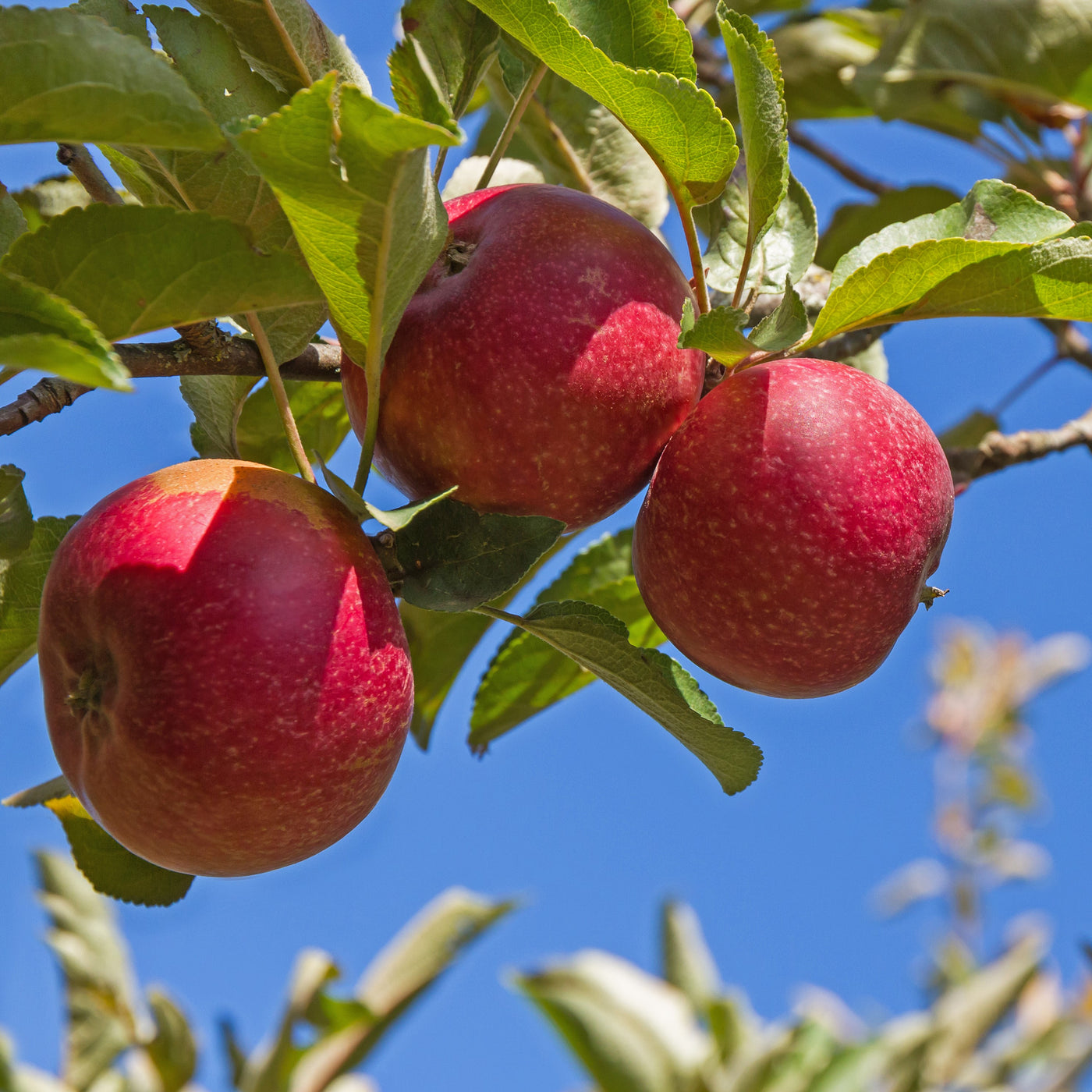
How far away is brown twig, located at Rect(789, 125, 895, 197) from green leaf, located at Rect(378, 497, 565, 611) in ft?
4.77

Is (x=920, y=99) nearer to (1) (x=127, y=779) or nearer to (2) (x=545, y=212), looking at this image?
(2) (x=545, y=212)

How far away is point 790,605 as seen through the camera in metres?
0.98

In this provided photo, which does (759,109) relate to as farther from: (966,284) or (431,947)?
(431,947)

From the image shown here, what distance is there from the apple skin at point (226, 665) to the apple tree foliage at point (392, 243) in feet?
0.23

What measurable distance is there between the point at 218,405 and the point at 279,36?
381mm

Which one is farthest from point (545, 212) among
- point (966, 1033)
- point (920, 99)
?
point (966, 1033)

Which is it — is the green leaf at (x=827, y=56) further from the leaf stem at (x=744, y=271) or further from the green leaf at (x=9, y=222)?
the green leaf at (x=9, y=222)

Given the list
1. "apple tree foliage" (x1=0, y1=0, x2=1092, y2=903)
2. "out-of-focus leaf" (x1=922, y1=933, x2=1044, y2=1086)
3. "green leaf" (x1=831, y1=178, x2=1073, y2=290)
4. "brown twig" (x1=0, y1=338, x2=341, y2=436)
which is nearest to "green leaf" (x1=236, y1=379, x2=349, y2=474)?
"apple tree foliage" (x1=0, y1=0, x2=1092, y2=903)

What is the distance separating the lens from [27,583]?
1148 mm

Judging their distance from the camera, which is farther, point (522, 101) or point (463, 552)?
point (522, 101)

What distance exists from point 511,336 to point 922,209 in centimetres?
136

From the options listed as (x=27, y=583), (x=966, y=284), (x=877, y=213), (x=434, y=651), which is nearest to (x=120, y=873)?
(x=27, y=583)

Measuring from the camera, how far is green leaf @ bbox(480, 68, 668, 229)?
1.56 meters

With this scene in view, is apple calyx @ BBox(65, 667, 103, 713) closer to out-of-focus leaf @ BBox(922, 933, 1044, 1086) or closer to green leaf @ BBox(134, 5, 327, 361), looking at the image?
green leaf @ BBox(134, 5, 327, 361)
